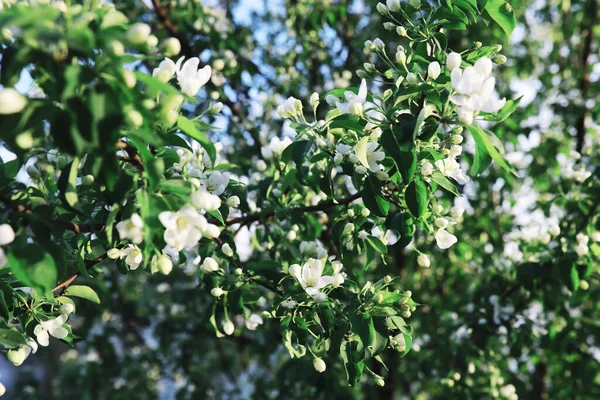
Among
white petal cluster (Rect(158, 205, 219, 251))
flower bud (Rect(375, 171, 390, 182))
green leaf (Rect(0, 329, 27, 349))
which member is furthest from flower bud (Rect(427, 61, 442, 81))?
green leaf (Rect(0, 329, 27, 349))

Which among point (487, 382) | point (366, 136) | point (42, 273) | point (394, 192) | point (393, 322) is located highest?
point (366, 136)

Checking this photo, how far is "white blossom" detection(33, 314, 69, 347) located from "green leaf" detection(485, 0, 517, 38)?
136 cm

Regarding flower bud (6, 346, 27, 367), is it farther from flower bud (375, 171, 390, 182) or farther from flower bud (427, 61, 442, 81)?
flower bud (427, 61, 442, 81)

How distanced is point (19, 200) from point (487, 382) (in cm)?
243

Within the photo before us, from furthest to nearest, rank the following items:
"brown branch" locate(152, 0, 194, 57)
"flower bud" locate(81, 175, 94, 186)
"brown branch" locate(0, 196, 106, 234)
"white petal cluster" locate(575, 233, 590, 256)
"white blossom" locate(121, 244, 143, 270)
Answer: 1. "brown branch" locate(152, 0, 194, 57)
2. "white petal cluster" locate(575, 233, 590, 256)
3. "white blossom" locate(121, 244, 143, 270)
4. "flower bud" locate(81, 175, 94, 186)
5. "brown branch" locate(0, 196, 106, 234)

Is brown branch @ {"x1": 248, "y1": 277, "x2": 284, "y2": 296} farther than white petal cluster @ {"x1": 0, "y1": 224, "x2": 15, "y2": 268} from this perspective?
Yes

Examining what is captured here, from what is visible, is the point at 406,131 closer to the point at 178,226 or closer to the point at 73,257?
the point at 178,226

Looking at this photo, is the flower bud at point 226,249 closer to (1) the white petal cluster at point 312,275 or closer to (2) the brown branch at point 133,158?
(1) the white petal cluster at point 312,275

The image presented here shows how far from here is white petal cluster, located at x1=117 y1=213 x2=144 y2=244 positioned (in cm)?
108

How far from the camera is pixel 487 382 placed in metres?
2.82

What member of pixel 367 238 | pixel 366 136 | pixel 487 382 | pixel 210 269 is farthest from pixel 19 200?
pixel 487 382

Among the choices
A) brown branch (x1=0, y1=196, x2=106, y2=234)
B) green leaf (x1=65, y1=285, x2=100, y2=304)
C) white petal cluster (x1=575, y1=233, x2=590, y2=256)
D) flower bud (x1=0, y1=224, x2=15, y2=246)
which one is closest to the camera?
flower bud (x1=0, y1=224, x2=15, y2=246)

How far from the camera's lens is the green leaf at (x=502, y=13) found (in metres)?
1.41

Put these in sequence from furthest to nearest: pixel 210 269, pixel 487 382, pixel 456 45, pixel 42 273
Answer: pixel 456 45 < pixel 487 382 < pixel 210 269 < pixel 42 273
